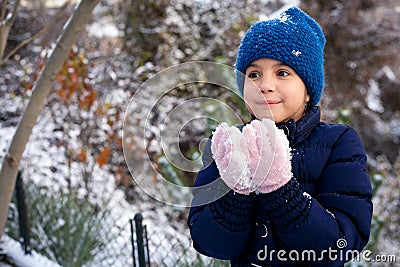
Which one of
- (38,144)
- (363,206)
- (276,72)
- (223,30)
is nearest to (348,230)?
(363,206)

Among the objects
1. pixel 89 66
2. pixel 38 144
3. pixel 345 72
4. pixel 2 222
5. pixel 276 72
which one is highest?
pixel 276 72

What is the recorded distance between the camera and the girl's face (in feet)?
3.97

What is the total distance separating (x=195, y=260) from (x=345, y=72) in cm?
702

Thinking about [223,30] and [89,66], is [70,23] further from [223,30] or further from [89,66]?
[223,30]

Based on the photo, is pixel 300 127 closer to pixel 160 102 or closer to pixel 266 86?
pixel 266 86

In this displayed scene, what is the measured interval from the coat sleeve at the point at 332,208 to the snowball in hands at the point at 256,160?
3 cm

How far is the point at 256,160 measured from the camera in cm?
105

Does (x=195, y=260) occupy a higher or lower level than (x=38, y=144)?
higher

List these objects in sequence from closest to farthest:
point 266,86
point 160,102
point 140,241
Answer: point 266,86 < point 140,241 < point 160,102

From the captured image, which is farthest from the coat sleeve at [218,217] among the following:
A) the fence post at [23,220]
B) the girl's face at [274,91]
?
the fence post at [23,220]

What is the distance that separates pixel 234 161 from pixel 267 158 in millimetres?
70

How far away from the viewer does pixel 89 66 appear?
564 centimetres

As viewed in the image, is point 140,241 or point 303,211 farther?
point 140,241

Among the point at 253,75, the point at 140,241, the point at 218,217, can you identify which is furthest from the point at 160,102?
the point at 218,217
